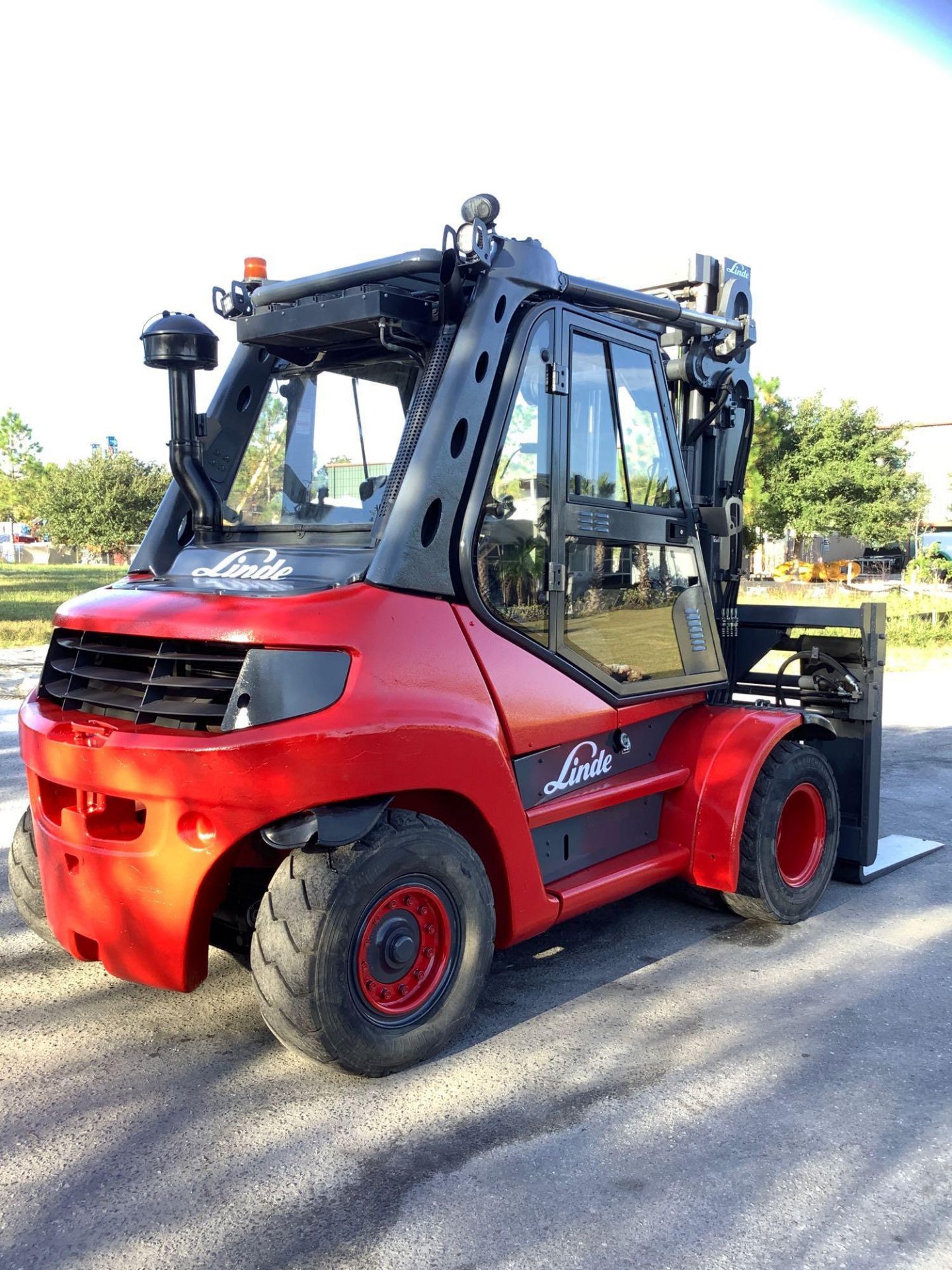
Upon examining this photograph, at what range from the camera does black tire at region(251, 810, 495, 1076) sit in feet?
10.7

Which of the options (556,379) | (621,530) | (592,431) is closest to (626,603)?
(621,530)

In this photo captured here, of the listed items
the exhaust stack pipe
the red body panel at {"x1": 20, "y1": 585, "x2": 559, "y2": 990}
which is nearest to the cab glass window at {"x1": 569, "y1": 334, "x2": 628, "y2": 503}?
the red body panel at {"x1": 20, "y1": 585, "x2": 559, "y2": 990}

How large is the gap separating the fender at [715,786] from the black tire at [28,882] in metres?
2.64

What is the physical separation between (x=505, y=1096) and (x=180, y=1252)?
1.13 metres

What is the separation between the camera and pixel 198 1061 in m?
3.59

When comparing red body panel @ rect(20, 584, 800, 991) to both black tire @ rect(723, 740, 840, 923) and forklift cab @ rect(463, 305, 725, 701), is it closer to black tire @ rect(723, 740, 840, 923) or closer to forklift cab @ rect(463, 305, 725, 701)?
forklift cab @ rect(463, 305, 725, 701)

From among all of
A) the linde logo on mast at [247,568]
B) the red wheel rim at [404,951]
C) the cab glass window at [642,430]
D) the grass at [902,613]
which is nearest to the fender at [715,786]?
the cab glass window at [642,430]

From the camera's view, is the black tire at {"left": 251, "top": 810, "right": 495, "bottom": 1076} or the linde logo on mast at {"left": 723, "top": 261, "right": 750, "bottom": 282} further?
the linde logo on mast at {"left": 723, "top": 261, "right": 750, "bottom": 282}

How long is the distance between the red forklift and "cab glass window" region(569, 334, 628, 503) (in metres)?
0.01

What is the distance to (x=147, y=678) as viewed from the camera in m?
3.47

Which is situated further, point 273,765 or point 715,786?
point 715,786

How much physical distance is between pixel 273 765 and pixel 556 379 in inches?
74.0

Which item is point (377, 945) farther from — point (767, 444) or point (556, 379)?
point (767, 444)

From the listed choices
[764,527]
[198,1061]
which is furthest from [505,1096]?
[764,527]
